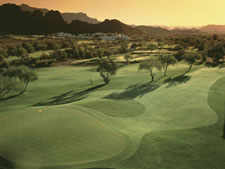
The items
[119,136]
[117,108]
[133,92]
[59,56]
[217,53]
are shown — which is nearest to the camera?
Result: [119,136]

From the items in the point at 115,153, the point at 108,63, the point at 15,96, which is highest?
the point at 108,63

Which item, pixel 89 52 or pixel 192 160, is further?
pixel 89 52

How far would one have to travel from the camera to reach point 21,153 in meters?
18.8

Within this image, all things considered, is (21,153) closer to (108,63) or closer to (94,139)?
(94,139)

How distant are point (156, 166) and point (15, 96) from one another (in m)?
53.2

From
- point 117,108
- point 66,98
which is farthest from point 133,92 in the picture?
point 66,98

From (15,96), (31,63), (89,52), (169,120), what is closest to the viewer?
(169,120)

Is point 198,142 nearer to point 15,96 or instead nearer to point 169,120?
point 169,120

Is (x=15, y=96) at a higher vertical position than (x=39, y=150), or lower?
lower

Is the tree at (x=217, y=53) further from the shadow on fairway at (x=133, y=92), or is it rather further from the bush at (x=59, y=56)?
the bush at (x=59, y=56)

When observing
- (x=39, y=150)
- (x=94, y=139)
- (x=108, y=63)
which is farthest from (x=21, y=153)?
(x=108, y=63)

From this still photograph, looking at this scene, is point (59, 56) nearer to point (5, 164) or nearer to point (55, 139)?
point (55, 139)

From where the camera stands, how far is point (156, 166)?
18.5 metres

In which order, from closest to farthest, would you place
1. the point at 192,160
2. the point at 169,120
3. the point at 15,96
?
the point at 192,160, the point at 169,120, the point at 15,96
